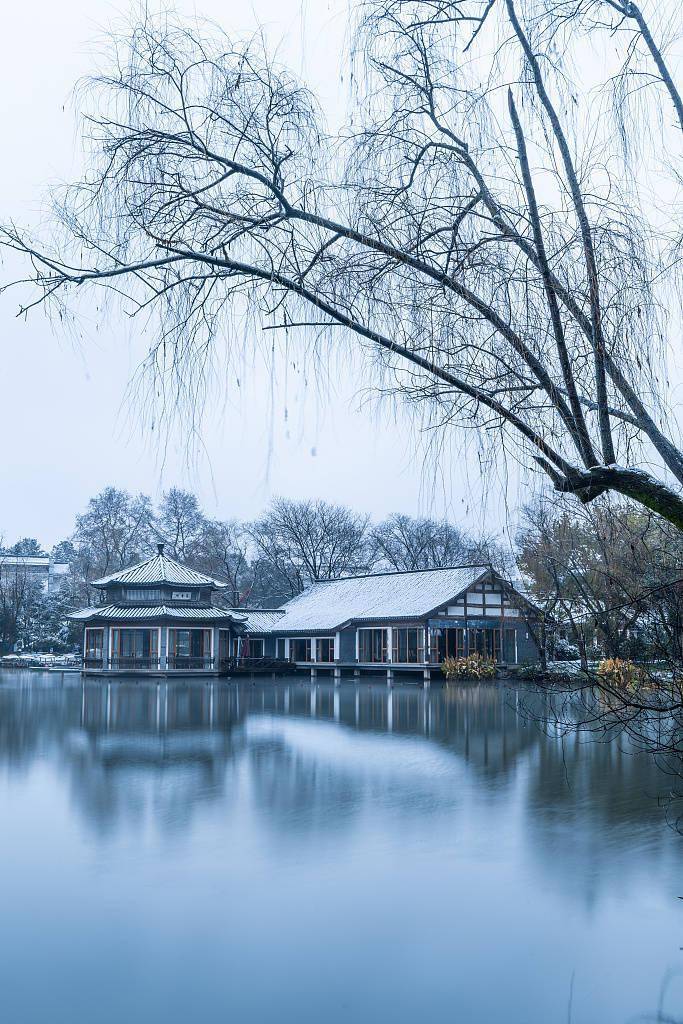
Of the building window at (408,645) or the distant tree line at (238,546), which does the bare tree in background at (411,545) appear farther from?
the building window at (408,645)

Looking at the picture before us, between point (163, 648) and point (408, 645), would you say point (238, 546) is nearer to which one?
point (163, 648)

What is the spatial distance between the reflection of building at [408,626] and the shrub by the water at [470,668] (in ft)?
4.73

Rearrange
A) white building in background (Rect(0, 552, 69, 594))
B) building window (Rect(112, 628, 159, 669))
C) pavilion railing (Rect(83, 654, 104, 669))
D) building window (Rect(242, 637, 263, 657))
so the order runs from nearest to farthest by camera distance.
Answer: building window (Rect(112, 628, 159, 669)) < pavilion railing (Rect(83, 654, 104, 669)) < building window (Rect(242, 637, 263, 657)) < white building in background (Rect(0, 552, 69, 594))

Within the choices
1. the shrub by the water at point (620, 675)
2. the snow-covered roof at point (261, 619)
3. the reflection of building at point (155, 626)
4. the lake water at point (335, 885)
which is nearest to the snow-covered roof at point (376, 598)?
the snow-covered roof at point (261, 619)

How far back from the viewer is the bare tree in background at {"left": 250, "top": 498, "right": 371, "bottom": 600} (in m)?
58.1

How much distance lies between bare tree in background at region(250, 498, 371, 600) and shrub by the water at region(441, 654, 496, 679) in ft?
74.9

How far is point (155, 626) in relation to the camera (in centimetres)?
4138

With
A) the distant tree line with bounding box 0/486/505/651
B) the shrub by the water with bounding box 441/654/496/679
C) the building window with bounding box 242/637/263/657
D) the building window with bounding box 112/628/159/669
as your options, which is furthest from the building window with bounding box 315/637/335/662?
the distant tree line with bounding box 0/486/505/651

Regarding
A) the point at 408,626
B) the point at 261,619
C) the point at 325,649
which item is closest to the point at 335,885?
the point at 408,626

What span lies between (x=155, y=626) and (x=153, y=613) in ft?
2.24

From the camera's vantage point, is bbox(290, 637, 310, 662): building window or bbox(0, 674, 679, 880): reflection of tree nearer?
bbox(0, 674, 679, 880): reflection of tree

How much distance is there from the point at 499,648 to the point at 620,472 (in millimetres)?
37422

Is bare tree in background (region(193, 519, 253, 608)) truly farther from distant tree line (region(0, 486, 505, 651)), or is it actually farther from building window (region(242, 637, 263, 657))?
building window (region(242, 637, 263, 657))

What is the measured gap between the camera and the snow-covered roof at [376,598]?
3894cm
